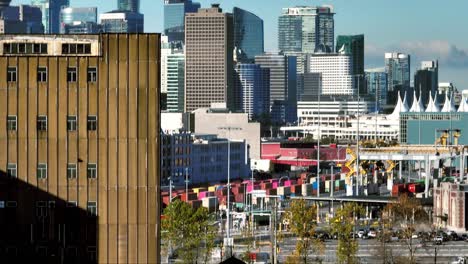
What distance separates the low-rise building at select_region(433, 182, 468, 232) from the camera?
113 metres

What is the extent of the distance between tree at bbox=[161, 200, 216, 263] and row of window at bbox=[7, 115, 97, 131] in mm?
26344

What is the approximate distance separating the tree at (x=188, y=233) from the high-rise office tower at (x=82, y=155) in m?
25.8

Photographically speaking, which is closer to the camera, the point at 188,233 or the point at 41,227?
the point at 41,227

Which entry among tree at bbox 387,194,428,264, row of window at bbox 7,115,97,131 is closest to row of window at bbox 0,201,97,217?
row of window at bbox 7,115,97,131

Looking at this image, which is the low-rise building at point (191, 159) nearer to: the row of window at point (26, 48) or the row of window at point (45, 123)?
the row of window at point (26, 48)

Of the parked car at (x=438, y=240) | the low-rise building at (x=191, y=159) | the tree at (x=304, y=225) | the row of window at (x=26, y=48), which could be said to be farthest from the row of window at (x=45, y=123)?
the low-rise building at (x=191, y=159)

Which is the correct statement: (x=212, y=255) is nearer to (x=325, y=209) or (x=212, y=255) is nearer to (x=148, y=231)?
(x=148, y=231)

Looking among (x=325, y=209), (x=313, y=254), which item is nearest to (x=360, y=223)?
(x=325, y=209)

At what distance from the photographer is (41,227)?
156ft

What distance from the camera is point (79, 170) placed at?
4706cm

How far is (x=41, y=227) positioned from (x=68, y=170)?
1.88 m

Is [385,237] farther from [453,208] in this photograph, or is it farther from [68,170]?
[68,170]

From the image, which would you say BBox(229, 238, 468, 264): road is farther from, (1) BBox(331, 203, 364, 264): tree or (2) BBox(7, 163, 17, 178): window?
(2) BBox(7, 163, 17, 178): window

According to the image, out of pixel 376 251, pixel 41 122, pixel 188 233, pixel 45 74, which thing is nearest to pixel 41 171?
pixel 41 122
